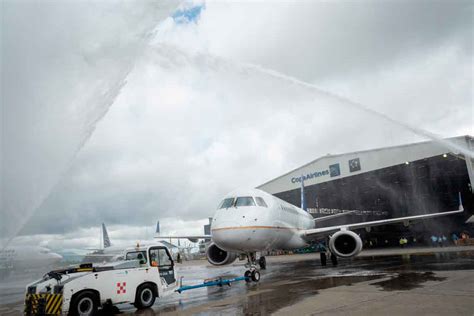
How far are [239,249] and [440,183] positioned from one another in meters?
37.2

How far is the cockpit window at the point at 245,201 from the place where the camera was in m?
13.3

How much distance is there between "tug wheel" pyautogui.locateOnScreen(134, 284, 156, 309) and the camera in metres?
9.09

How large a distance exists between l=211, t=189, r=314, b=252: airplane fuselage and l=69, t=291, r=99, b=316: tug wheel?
4874 mm

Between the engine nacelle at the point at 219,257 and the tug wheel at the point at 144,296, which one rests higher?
the engine nacelle at the point at 219,257

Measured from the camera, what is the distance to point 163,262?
10.4 m

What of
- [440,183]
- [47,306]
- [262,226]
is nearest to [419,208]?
[440,183]

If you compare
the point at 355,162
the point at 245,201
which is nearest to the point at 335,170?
the point at 355,162

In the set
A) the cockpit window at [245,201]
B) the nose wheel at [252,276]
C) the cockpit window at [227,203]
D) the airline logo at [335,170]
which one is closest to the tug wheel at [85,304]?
the cockpit window at [227,203]

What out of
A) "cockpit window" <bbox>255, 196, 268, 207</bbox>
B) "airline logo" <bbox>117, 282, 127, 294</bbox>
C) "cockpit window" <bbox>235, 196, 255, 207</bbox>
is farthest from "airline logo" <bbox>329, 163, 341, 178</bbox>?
"airline logo" <bbox>117, 282, 127, 294</bbox>

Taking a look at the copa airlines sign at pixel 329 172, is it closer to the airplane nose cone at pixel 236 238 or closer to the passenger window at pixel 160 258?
the airplane nose cone at pixel 236 238

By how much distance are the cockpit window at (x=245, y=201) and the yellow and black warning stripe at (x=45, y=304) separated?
7.04 metres

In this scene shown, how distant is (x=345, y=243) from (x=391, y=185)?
2837 cm

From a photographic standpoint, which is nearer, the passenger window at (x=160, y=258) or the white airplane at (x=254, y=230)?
the passenger window at (x=160, y=258)

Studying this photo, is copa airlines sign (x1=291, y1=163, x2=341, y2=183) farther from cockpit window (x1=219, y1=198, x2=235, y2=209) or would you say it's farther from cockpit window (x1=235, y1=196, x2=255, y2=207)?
cockpit window (x1=219, y1=198, x2=235, y2=209)
